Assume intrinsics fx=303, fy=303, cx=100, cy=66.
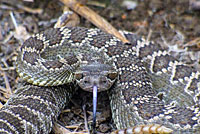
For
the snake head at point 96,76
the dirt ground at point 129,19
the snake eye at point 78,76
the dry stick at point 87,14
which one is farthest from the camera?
the dirt ground at point 129,19

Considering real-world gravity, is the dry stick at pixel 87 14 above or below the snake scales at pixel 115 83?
above

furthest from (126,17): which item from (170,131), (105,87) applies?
(170,131)

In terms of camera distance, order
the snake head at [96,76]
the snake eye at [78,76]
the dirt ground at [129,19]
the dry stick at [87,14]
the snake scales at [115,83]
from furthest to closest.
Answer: the dirt ground at [129,19] < the dry stick at [87,14] < the snake eye at [78,76] < the snake head at [96,76] < the snake scales at [115,83]

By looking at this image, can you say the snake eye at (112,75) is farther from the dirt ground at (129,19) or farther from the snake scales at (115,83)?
the dirt ground at (129,19)

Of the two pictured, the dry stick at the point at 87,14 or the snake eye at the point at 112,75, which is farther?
the dry stick at the point at 87,14

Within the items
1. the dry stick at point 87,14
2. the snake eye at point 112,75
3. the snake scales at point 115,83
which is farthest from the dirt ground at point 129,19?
the snake eye at point 112,75

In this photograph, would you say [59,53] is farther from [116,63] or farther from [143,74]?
[143,74]

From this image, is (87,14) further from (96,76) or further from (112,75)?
(96,76)
